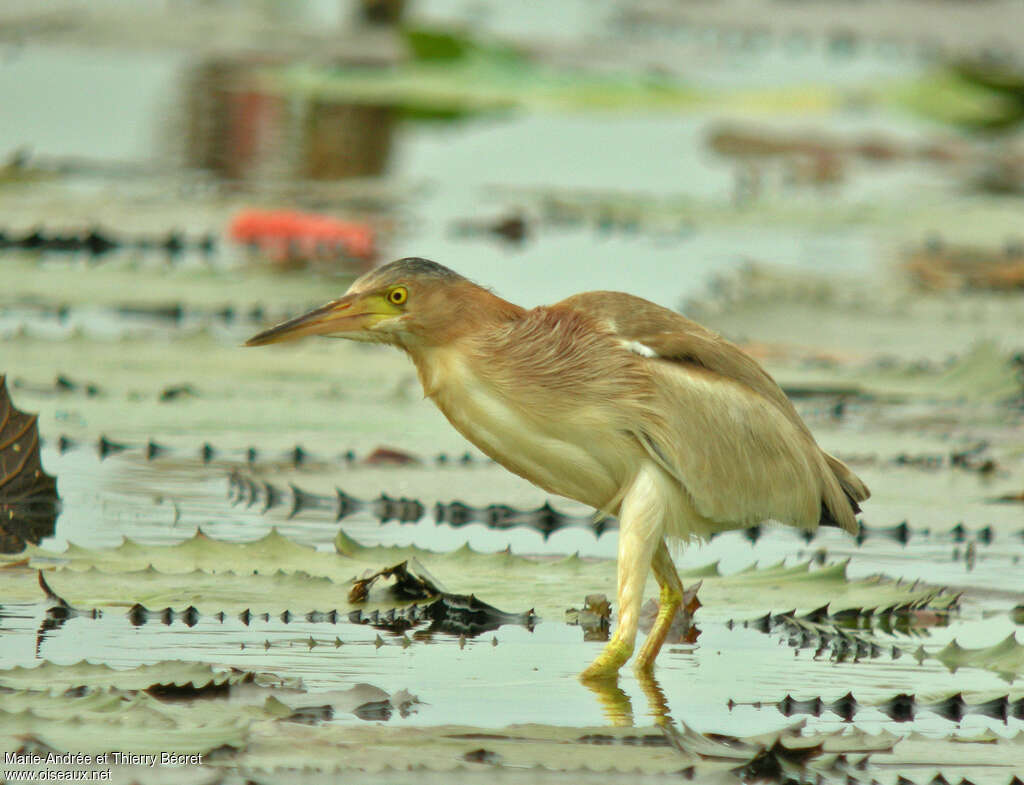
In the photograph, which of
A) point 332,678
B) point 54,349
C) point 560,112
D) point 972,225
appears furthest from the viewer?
point 560,112

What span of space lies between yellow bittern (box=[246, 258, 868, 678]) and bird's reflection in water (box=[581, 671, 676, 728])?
0.03 m

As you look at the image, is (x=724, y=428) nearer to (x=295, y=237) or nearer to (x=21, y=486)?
(x=21, y=486)

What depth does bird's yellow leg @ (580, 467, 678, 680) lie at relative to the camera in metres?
3.53

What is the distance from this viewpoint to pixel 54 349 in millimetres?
5848

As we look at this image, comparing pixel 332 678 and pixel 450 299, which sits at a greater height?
pixel 450 299

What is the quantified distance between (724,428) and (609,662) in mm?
570

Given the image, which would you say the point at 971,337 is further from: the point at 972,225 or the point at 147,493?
the point at 147,493

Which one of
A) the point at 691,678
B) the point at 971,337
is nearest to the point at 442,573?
the point at 691,678

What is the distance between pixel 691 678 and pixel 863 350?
10.6 ft

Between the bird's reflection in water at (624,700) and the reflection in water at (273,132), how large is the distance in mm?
7240

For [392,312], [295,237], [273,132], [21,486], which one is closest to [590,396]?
[392,312]

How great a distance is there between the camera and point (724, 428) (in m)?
3.84

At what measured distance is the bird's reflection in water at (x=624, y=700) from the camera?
3.33 m

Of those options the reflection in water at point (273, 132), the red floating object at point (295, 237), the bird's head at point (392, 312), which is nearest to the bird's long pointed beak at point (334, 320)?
the bird's head at point (392, 312)
